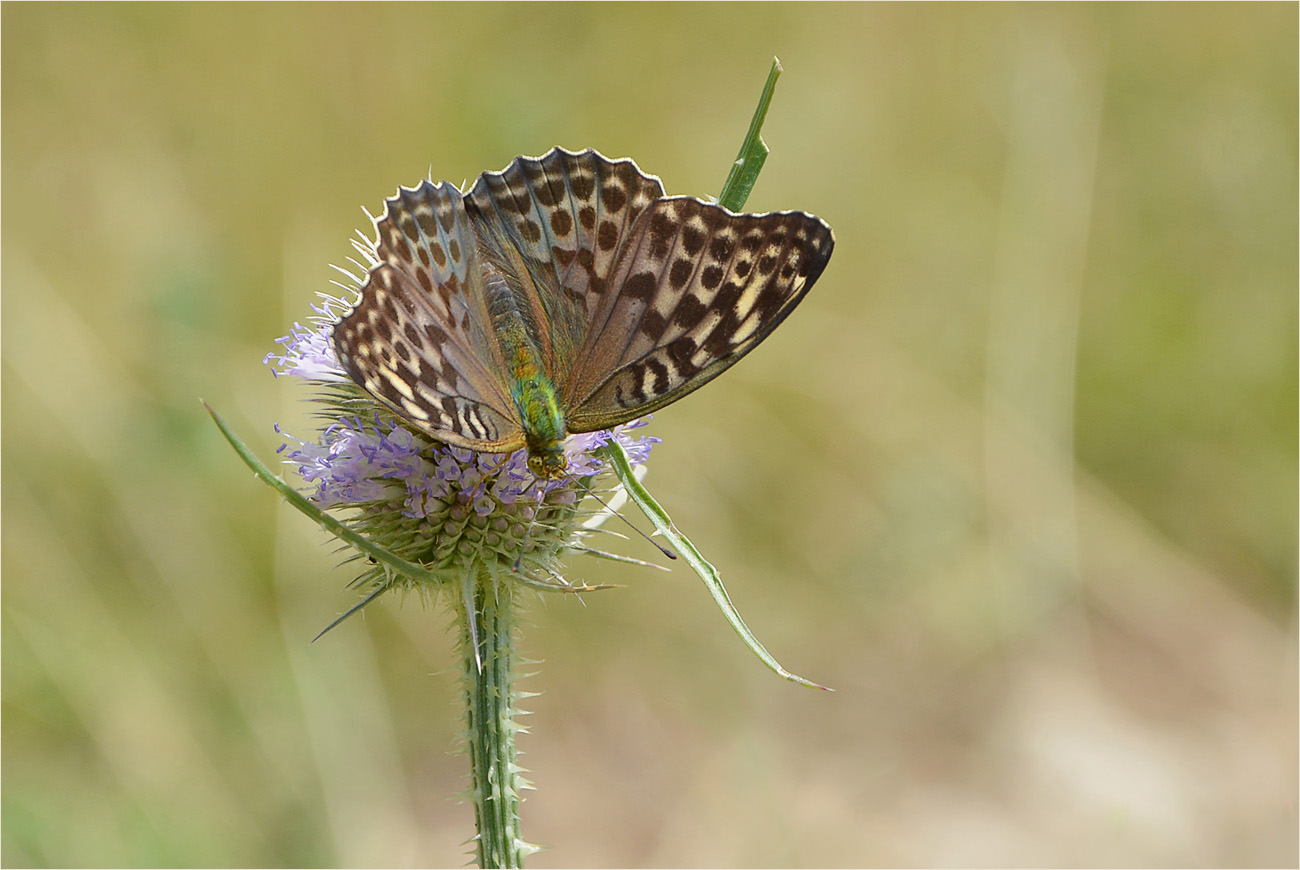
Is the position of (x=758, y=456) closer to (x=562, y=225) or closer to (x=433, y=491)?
(x=562, y=225)

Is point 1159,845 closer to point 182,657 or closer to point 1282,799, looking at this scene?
point 1282,799

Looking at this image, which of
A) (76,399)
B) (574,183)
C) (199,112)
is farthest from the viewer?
(199,112)

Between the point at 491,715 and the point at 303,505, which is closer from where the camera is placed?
the point at 303,505

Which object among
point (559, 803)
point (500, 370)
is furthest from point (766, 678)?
point (500, 370)

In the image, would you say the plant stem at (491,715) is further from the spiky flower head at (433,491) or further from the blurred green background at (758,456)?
the blurred green background at (758,456)

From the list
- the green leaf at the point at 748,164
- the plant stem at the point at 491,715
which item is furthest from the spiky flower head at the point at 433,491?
the green leaf at the point at 748,164

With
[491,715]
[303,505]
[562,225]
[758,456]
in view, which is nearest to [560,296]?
[562,225]
